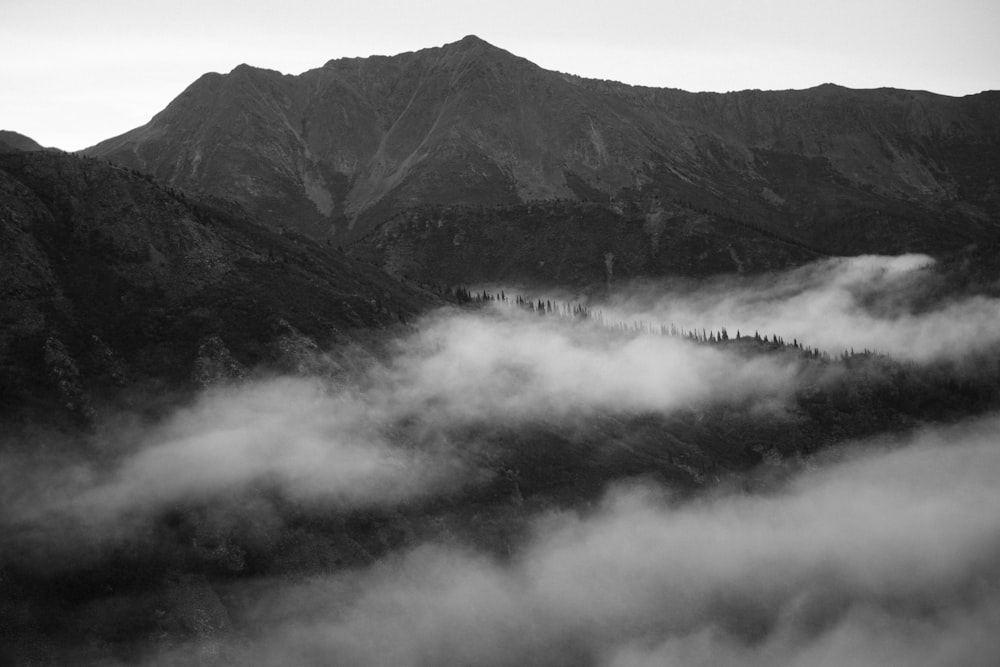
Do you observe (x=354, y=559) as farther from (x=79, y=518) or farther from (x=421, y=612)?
(x=79, y=518)

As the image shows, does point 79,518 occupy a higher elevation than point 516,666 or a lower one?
higher

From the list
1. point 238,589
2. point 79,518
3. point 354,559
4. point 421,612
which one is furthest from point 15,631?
point 421,612

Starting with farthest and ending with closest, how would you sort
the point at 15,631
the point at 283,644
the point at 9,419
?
the point at 9,419 < the point at 283,644 < the point at 15,631

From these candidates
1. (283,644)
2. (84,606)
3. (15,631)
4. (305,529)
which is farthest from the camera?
(305,529)

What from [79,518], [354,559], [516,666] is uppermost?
[79,518]

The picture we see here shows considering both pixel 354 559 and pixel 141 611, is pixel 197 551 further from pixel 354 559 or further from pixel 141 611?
pixel 354 559

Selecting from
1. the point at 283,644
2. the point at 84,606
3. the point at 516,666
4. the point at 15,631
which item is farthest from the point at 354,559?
the point at 15,631

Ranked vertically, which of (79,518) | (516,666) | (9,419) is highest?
(9,419)

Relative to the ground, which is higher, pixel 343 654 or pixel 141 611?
pixel 141 611

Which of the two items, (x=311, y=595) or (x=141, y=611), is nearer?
(x=141, y=611)
